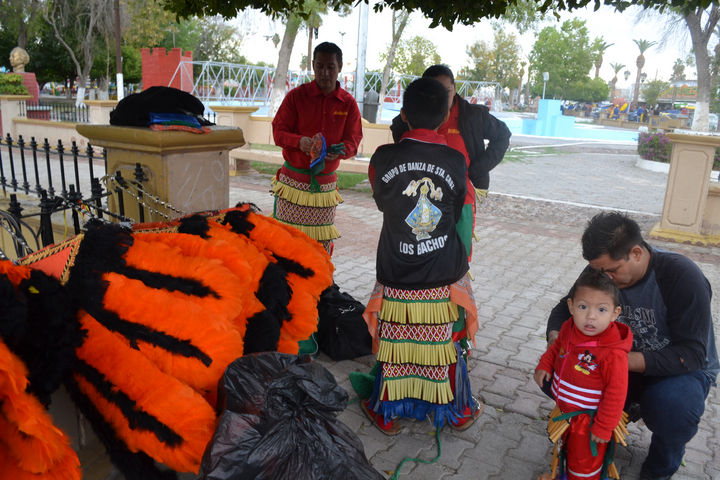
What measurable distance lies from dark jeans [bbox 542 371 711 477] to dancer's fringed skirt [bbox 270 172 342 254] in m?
2.43

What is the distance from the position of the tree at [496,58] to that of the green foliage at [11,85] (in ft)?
130

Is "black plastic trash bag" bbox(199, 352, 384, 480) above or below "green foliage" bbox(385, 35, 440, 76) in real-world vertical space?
below

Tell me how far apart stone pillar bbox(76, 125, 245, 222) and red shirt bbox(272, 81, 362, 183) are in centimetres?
109

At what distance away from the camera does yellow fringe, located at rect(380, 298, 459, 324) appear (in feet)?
9.37

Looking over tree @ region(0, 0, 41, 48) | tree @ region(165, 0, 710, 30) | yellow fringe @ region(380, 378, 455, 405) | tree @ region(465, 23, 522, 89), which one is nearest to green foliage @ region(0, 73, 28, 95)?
tree @ region(0, 0, 41, 48)

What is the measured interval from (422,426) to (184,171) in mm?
1945

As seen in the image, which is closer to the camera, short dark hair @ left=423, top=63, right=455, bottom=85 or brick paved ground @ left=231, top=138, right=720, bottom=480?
brick paved ground @ left=231, top=138, right=720, bottom=480

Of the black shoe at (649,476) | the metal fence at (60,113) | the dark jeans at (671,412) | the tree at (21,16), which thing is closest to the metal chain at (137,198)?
the dark jeans at (671,412)

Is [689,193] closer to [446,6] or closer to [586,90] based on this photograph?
[446,6]

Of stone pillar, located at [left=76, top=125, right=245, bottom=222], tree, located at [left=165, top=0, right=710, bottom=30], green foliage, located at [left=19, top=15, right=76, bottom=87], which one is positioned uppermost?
green foliage, located at [left=19, top=15, right=76, bottom=87]

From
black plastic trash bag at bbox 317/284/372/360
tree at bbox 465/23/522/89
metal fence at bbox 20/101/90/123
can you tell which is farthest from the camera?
tree at bbox 465/23/522/89

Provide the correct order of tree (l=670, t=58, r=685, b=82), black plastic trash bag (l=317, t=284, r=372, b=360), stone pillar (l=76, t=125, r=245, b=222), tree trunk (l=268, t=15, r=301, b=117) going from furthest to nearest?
1. tree (l=670, t=58, r=685, b=82)
2. tree trunk (l=268, t=15, r=301, b=117)
3. black plastic trash bag (l=317, t=284, r=372, b=360)
4. stone pillar (l=76, t=125, r=245, b=222)

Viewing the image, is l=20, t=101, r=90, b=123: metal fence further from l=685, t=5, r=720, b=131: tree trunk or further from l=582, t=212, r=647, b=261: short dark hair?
l=685, t=5, r=720, b=131: tree trunk

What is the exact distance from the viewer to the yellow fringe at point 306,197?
4184 millimetres
